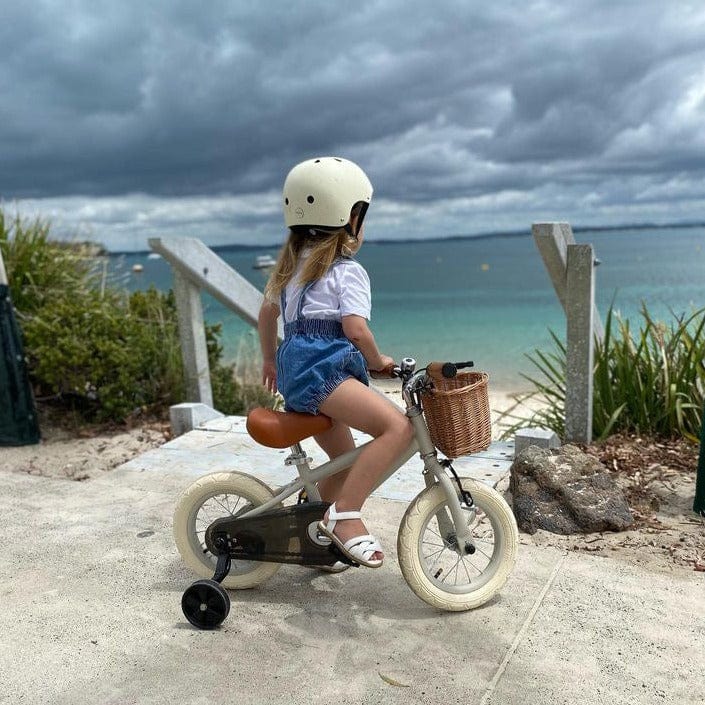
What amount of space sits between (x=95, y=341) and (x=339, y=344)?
146 inches

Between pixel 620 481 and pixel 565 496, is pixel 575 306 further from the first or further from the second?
pixel 565 496

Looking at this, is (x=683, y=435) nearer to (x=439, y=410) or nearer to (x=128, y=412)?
(x=439, y=410)

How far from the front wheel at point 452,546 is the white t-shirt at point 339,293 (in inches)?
31.6

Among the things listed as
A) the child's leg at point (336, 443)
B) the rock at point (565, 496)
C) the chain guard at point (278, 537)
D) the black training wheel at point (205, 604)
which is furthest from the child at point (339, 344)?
the rock at point (565, 496)

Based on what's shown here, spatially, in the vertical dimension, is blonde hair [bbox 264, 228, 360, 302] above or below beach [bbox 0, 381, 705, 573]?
above

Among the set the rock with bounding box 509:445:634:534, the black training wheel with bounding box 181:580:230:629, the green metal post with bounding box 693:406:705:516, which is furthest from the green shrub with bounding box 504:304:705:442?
the black training wheel with bounding box 181:580:230:629

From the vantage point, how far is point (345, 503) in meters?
3.14

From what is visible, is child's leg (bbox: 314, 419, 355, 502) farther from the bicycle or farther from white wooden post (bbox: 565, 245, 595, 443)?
white wooden post (bbox: 565, 245, 595, 443)

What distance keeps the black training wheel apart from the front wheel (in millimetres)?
721

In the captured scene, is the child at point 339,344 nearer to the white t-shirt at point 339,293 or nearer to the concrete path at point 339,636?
the white t-shirt at point 339,293

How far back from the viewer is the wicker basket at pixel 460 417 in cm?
301

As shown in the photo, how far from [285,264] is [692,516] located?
2.59 m

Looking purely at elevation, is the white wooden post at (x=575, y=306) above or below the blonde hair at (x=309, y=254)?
below

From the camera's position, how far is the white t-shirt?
10.2 ft
